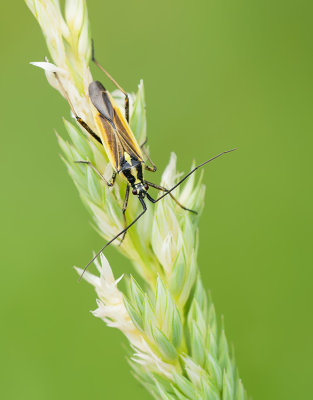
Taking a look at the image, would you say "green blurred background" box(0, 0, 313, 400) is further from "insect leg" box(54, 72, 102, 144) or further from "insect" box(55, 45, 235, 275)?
"insect leg" box(54, 72, 102, 144)

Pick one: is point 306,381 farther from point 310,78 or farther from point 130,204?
point 310,78

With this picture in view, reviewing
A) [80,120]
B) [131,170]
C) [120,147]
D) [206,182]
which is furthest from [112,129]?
[206,182]

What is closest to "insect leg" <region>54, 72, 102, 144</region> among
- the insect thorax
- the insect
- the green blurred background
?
the insect

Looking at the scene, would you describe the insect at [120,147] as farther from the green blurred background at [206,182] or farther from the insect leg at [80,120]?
the green blurred background at [206,182]

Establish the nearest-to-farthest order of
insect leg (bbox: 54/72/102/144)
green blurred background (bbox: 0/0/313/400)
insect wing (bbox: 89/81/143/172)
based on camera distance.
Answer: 1. insect leg (bbox: 54/72/102/144)
2. insect wing (bbox: 89/81/143/172)
3. green blurred background (bbox: 0/0/313/400)

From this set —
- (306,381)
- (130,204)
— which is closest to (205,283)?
(306,381)

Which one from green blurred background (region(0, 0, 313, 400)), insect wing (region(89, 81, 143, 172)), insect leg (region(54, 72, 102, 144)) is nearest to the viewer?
insect leg (region(54, 72, 102, 144))
